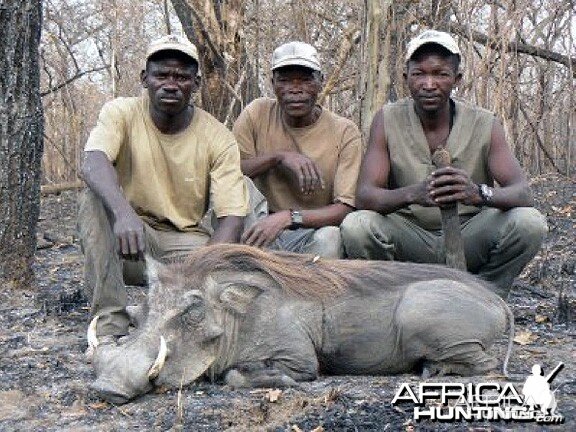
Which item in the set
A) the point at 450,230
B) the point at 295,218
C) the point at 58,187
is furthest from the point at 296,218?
the point at 58,187

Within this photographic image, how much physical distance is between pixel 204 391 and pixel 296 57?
6.68 ft

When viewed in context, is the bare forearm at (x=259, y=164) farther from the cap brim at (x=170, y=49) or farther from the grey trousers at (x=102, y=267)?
the grey trousers at (x=102, y=267)

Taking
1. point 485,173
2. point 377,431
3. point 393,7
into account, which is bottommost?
point 377,431

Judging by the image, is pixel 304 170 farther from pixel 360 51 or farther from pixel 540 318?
pixel 360 51

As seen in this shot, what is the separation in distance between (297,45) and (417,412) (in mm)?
2419

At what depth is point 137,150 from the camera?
4516 mm

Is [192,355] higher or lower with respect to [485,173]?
lower

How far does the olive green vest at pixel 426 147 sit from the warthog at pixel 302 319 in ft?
2.98

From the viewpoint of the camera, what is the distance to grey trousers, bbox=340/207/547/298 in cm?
464

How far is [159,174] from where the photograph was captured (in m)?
4.56

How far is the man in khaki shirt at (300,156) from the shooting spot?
4746mm

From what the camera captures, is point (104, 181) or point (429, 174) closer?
point (104, 181)

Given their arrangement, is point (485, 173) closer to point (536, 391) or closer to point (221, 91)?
point (536, 391)

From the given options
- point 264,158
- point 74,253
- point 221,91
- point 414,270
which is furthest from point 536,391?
point 221,91
